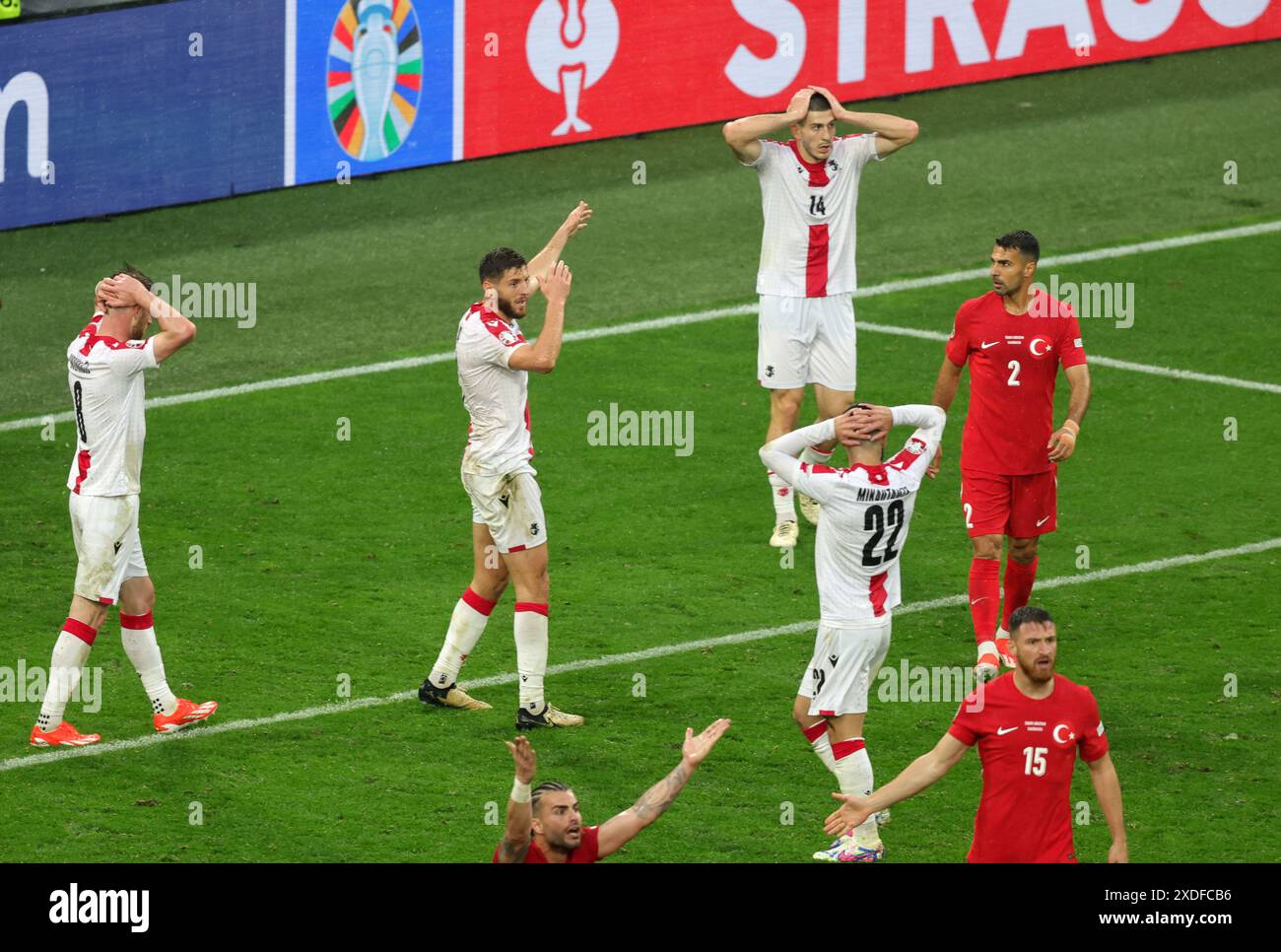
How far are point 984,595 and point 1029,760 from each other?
399 cm

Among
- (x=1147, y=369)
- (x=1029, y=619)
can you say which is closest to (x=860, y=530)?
(x=1029, y=619)

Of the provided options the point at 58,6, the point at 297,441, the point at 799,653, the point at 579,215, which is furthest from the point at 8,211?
the point at 799,653

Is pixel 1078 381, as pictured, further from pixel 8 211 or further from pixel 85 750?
pixel 8 211

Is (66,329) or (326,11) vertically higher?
(326,11)

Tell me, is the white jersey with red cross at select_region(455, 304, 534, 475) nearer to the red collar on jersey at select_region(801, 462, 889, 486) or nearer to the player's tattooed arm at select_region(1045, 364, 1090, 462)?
the red collar on jersey at select_region(801, 462, 889, 486)

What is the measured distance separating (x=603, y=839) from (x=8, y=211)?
13.0 m

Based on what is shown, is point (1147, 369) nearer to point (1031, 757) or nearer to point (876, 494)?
point (876, 494)

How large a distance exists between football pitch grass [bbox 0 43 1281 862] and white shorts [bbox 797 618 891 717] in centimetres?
73

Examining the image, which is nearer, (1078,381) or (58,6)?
(1078,381)

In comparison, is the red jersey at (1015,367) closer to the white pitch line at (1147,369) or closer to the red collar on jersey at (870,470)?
the red collar on jersey at (870,470)

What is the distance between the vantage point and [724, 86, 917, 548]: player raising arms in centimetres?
1479

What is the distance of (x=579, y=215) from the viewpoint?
13.0 m

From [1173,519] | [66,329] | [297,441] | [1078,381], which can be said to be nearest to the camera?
[1078,381]

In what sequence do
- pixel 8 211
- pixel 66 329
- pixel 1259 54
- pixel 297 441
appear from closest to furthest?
pixel 297 441, pixel 66 329, pixel 8 211, pixel 1259 54
